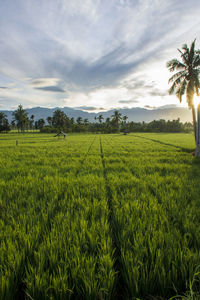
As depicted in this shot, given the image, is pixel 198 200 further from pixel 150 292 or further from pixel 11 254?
pixel 11 254

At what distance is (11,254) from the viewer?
1.41 m

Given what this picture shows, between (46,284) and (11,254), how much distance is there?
533 mm

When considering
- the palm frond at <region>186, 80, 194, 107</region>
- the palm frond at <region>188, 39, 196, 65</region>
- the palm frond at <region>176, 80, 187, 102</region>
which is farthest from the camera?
the palm frond at <region>176, 80, 187, 102</region>

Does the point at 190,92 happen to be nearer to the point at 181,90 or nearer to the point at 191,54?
the point at 181,90

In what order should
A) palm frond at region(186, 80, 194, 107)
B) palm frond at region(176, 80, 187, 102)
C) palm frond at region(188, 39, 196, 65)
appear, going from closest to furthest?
palm frond at region(188, 39, 196, 65) → palm frond at region(186, 80, 194, 107) → palm frond at region(176, 80, 187, 102)

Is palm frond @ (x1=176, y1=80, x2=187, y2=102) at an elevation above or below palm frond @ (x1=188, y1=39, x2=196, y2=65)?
below

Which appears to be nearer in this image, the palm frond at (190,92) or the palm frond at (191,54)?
the palm frond at (191,54)

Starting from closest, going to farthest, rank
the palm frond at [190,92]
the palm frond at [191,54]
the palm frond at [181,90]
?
the palm frond at [191,54], the palm frond at [190,92], the palm frond at [181,90]

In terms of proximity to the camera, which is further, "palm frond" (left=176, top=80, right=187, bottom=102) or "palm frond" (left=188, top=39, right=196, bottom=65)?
"palm frond" (left=176, top=80, right=187, bottom=102)

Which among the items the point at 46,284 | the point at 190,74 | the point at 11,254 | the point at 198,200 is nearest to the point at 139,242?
the point at 46,284

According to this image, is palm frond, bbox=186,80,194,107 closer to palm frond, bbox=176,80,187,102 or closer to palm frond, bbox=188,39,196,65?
palm frond, bbox=176,80,187,102

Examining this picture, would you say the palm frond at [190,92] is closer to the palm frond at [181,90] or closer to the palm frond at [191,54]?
the palm frond at [181,90]

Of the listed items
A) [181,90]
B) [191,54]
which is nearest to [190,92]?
[181,90]

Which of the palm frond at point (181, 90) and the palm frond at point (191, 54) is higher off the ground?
the palm frond at point (191, 54)
